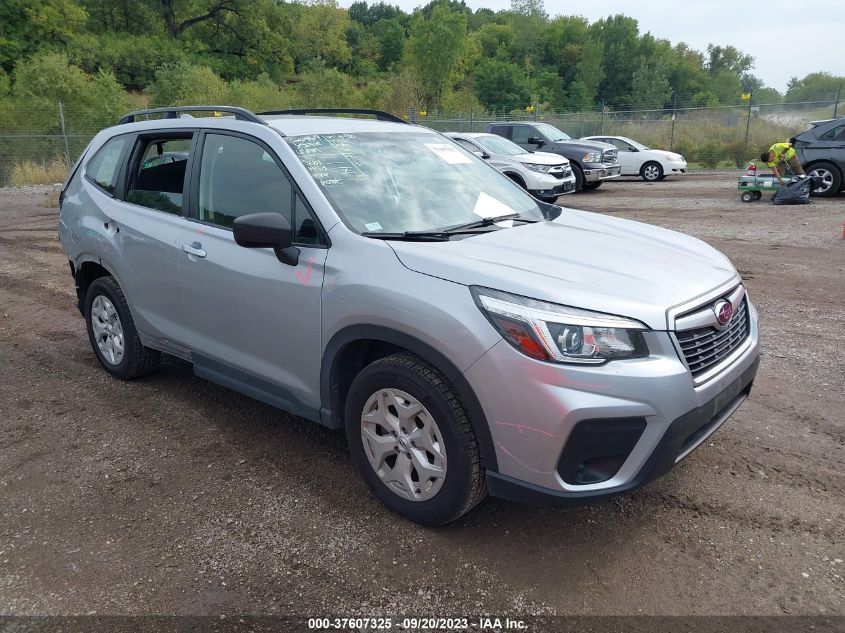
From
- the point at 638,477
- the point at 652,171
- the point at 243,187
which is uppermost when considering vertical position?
the point at 243,187

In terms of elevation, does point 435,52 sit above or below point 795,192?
above

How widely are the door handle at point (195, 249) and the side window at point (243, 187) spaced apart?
0.54 ft

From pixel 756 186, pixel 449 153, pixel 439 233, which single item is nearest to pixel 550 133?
pixel 756 186

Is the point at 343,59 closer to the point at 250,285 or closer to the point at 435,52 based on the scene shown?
the point at 435,52

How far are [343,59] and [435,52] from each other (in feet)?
79.2

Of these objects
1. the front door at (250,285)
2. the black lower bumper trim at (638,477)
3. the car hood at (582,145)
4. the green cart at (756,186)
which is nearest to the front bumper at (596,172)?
the car hood at (582,145)

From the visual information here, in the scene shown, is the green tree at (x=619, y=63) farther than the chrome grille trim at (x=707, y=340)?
Yes

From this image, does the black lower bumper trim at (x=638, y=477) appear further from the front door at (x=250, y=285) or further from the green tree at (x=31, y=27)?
the green tree at (x=31, y=27)

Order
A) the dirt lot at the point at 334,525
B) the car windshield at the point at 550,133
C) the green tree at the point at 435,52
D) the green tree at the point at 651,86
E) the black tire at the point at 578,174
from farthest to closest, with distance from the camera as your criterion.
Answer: the green tree at the point at 651,86
the green tree at the point at 435,52
the car windshield at the point at 550,133
the black tire at the point at 578,174
the dirt lot at the point at 334,525

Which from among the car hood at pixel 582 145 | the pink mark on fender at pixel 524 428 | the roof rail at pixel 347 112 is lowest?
the pink mark on fender at pixel 524 428

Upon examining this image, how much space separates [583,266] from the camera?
295 centimetres

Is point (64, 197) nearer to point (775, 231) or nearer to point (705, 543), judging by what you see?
point (705, 543)

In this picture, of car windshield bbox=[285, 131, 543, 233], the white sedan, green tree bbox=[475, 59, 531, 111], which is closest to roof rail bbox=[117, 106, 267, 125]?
car windshield bbox=[285, 131, 543, 233]

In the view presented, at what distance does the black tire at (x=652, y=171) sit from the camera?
68.8 ft
